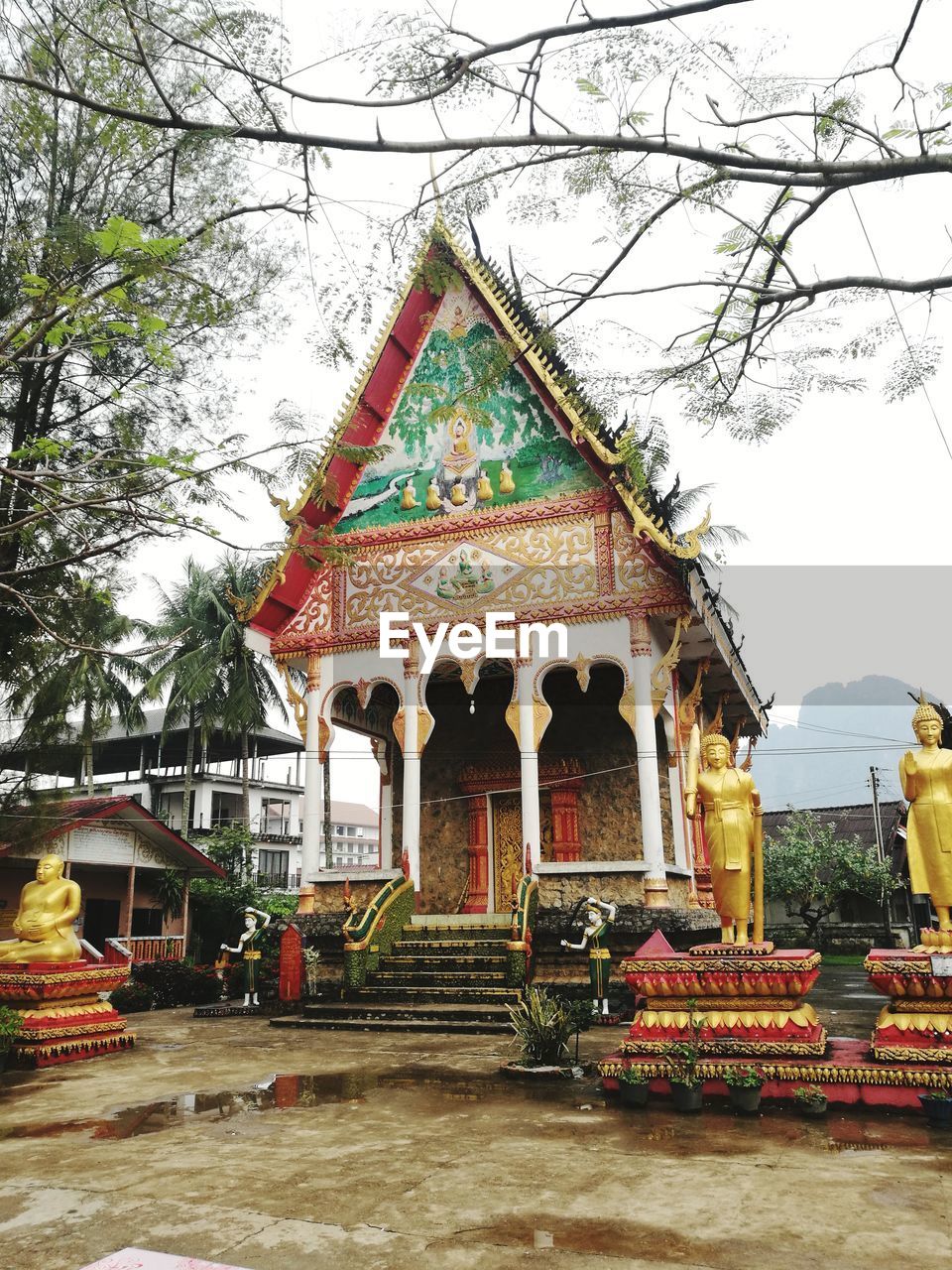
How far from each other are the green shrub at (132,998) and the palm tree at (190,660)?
46.0 ft

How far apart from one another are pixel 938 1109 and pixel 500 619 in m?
8.53

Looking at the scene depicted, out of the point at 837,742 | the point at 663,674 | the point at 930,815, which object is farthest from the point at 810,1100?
the point at 837,742

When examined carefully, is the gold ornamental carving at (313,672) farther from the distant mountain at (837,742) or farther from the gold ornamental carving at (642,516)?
the distant mountain at (837,742)

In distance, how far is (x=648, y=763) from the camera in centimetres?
1201

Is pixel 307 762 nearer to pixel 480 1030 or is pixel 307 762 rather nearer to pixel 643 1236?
pixel 480 1030

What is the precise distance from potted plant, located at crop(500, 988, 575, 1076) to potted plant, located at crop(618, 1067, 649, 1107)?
1097 millimetres

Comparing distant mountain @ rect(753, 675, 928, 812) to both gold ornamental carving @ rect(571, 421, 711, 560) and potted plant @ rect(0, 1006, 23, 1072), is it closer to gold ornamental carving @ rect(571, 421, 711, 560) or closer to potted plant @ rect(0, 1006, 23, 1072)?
gold ornamental carving @ rect(571, 421, 711, 560)

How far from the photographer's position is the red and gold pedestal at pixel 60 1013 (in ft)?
29.0

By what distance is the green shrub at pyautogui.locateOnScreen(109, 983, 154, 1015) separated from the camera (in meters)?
14.1

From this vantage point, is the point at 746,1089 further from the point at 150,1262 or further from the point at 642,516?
the point at 642,516

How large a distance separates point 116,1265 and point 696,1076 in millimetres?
3756

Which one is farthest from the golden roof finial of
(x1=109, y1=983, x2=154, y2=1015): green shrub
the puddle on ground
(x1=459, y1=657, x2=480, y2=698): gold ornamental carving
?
(x1=109, y1=983, x2=154, y2=1015): green shrub

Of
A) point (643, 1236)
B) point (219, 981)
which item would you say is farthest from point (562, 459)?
point (643, 1236)

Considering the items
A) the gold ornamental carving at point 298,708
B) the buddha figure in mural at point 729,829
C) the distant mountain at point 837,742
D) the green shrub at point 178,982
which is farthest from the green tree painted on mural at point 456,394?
the distant mountain at point 837,742
